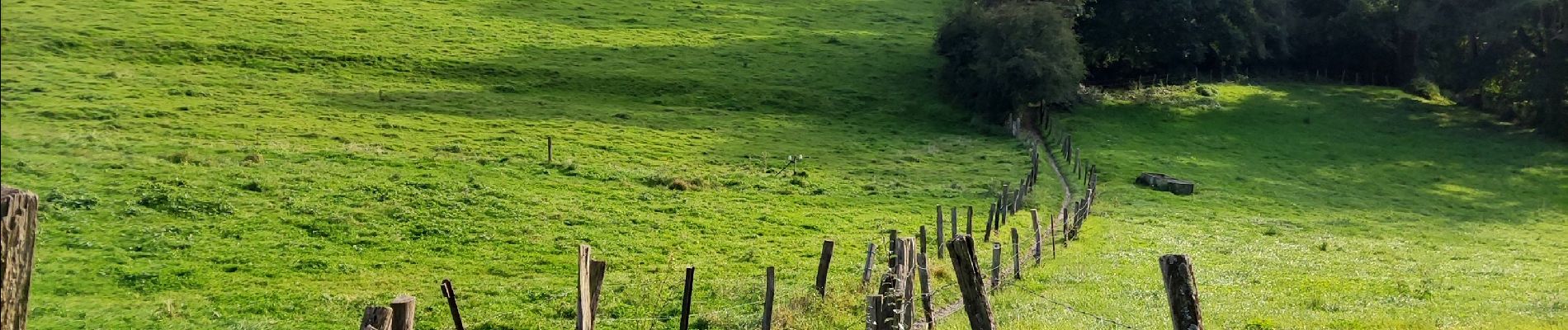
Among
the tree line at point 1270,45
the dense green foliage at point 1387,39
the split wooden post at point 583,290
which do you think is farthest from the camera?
the dense green foliage at point 1387,39

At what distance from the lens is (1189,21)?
66.6 m

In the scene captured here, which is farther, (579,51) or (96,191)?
(579,51)

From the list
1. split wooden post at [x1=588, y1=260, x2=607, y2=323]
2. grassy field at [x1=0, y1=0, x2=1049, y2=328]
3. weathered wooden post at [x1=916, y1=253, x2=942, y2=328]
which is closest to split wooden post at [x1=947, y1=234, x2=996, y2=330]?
weathered wooden post at [x1=916, y1=253, x2=942, y2=328]

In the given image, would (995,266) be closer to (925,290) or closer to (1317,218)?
(925,290)

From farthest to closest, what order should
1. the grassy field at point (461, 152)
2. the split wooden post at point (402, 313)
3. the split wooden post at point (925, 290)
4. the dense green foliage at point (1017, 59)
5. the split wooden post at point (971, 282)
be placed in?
→ the dense green foliage at point (1017, 59), the grassy field at point (461, 152), the split wooden post at point (925, 290), the split wooden post at point (971, 282), the split wooden post at point (402, 313)

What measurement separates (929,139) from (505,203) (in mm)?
24710

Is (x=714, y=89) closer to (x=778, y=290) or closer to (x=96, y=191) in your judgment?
(x=96, y=191)

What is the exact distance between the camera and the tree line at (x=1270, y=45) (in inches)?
2275

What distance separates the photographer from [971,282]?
1120cm

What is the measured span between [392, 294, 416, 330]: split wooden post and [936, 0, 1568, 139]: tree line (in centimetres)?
4950

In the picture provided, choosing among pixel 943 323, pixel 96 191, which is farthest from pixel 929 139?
pixel 943 323

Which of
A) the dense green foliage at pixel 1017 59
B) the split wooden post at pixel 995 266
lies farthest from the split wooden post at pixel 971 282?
the dense green foliage at pixel 1017 59

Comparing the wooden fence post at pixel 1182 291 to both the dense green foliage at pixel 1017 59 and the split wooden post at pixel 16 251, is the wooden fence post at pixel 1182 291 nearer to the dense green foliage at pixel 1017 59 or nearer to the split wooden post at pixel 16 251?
the split wooden post at pixel 16 251

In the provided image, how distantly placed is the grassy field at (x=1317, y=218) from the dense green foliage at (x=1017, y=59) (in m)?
2.99
